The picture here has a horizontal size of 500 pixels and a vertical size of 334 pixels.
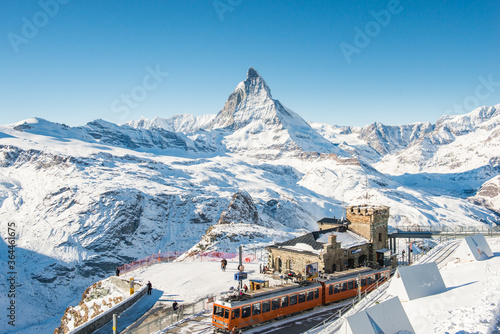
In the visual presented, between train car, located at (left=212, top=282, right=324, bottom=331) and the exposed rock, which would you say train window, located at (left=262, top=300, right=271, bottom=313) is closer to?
train car, located at (left=212, top=282, right=324, bottom=331)

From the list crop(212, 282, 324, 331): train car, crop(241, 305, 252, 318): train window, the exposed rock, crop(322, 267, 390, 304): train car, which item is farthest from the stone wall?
the exposed rock

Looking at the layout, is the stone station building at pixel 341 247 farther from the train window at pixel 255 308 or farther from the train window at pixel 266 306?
the train window at pixel 255 308

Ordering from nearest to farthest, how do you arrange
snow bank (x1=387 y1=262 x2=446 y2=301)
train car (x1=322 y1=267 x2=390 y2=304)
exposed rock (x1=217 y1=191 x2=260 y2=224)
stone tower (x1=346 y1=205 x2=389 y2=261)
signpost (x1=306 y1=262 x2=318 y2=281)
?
snow bank (x1=387 y1=262 x2=446 y2=301) → train car (x1=322 y1=267 x2=390 y2=304) → signpost (x1=306 y1=262 x2=318 y2=281) → stone tower (x1=346 y1=205 x2=389 y2=261) → exposed rock (x1=217 y1=191 x2=260 y2=224)

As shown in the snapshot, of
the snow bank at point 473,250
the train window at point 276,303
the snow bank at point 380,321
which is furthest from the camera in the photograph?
the snow bank at point 473,250

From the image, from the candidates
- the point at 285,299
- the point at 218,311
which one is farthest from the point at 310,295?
the point at 218,311

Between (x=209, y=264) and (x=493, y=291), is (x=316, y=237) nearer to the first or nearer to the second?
(x=209, y=264)

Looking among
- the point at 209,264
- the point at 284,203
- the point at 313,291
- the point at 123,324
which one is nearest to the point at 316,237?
the point at 313,291

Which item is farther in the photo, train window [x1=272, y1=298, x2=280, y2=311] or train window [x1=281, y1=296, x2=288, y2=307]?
train window [x1=281, y1=296, x2=288, y2=307]

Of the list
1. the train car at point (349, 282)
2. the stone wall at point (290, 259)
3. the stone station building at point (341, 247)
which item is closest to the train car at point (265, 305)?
the train car at point (349, 282)
